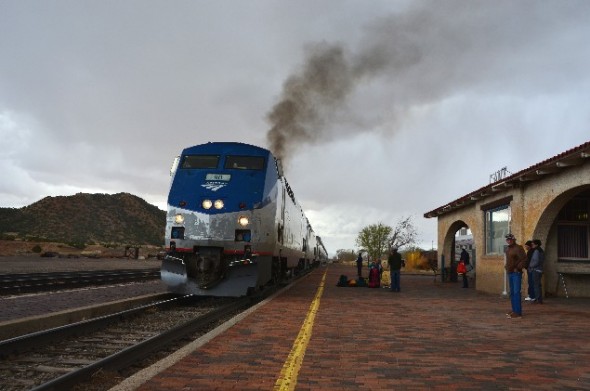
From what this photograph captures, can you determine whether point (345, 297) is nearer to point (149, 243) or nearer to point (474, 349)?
point (474, 349)

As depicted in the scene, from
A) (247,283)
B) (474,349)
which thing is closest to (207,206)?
(247,283)

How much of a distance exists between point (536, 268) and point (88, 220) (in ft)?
303

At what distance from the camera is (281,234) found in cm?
1459

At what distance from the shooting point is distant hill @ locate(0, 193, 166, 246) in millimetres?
85812

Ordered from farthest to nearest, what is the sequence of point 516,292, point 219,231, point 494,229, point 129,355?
point 494,229
point 219,231
point 516,292
point 129,355

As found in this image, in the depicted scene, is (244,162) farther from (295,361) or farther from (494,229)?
(494,229)

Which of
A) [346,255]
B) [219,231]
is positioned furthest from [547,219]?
[346,255]

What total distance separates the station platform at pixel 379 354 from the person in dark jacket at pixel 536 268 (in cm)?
290

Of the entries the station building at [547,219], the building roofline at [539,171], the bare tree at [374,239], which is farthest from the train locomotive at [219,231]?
the bare tree at [374,239]

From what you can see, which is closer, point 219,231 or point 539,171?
point 219,231

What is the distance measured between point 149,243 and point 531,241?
89.3m

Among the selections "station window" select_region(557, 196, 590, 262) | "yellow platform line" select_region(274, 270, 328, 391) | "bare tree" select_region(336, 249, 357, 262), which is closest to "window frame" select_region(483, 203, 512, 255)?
"station window" select_region(557, 196, 590, 262)

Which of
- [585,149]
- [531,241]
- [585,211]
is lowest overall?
[531,241]

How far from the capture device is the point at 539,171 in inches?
543
